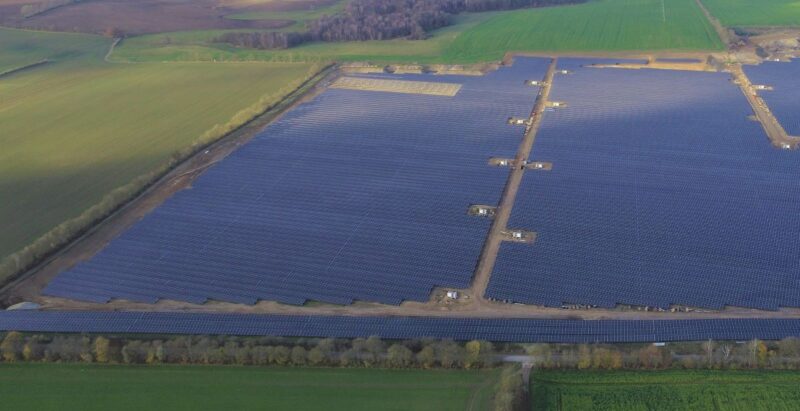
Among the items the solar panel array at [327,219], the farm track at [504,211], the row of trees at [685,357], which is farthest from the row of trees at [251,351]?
the farm track at [504,211]

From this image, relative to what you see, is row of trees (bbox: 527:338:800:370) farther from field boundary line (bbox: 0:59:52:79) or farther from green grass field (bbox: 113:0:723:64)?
field boundary line (bbox: 0:59:52:79)

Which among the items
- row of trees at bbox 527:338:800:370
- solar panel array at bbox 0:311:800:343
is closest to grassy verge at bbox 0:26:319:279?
solar panel array at bbox 0:311:800:343

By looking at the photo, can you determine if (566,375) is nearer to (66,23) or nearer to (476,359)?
(476,359)

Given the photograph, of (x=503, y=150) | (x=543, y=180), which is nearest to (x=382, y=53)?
(x=503, y=150)

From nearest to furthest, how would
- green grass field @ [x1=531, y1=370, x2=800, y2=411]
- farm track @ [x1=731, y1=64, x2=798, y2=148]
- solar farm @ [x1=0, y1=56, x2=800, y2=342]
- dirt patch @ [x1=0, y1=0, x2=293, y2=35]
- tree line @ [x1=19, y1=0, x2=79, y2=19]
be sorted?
green grass field @ [x1=531, y1=370, x2=800, y2=411]
solar farm @ [x1=0, y1=56, x2=800, y2=342]
farm track @ [x1=731, y1=64, x2=798, y2=148]
dirt patch @ [x1=0, y1=0, x2=293, y2=35]
tree line @ [x1=19, y1=0, x2=79, y2=19]

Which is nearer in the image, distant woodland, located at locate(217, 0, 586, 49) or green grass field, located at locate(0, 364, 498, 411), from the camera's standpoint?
green grass field, located at locate(0, 364, 498, 411)

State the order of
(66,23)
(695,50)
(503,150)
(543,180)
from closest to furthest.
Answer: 1. (543,180)
2. (503,150)
3. (695,50)
4. (66,23)

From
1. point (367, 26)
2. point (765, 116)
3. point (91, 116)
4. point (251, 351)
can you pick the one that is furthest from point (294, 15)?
point (251, 351)
